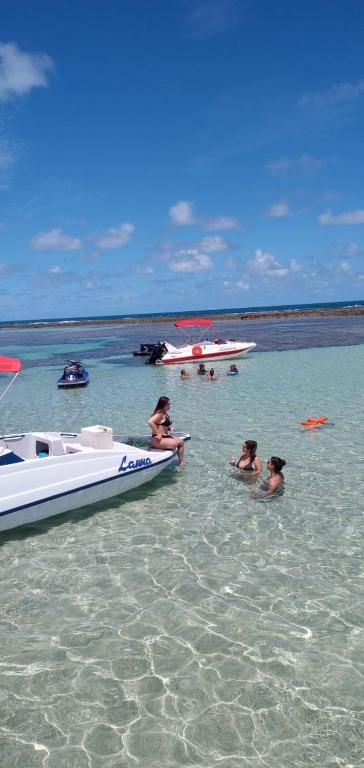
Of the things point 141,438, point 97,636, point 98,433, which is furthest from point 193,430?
point 97,636

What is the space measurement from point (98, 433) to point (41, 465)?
195 cm

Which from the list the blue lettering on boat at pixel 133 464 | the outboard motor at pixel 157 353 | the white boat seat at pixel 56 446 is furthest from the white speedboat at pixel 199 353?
the white boat seat at pixel 56 446

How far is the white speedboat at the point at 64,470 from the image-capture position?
9.83m

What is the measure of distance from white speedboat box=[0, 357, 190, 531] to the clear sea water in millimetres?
444

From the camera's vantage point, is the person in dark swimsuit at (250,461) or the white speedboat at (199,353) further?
the white speedboat at (199,353)

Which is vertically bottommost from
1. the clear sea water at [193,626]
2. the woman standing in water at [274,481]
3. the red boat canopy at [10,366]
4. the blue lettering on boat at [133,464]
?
the clear sea water at [193,626]

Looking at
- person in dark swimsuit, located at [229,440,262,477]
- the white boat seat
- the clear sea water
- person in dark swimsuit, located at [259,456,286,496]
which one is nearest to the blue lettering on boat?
the clear sea water

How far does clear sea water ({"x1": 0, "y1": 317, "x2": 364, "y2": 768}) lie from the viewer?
5.29 meters

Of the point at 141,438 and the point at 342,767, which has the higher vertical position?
the point at 141,438

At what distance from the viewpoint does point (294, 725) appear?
5387 mm

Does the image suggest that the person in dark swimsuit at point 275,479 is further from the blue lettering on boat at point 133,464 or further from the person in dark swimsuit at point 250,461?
the blue lettering on boat at point 133,464

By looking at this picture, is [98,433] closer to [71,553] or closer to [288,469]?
[71,553]

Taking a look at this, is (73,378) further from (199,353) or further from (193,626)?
(193,626)

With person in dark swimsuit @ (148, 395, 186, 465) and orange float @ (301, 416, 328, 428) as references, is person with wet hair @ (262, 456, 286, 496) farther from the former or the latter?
orange float @ (301, 416, 328, 428)
